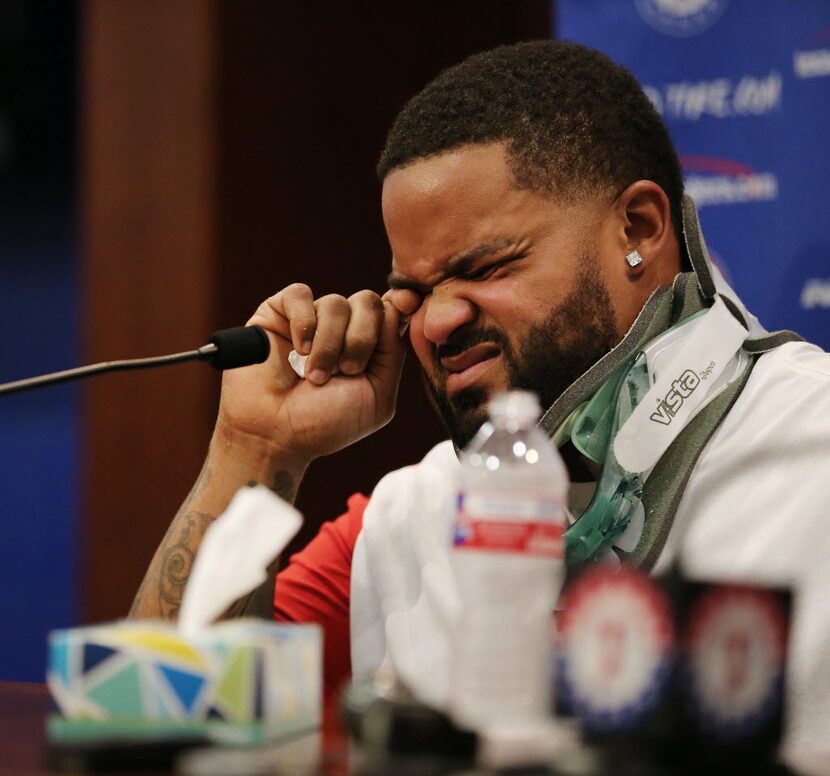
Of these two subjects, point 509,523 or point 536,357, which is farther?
point 536,357

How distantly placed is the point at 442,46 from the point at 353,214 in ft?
1.65

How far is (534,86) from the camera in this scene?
5.62 ft

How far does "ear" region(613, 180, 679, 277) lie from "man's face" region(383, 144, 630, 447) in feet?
0.11

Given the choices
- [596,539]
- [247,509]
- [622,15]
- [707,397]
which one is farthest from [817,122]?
[247,509]

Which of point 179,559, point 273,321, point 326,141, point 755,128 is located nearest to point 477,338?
point 273,321

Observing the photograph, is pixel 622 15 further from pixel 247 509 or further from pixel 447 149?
pixel 247 509

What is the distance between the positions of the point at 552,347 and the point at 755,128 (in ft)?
2.22

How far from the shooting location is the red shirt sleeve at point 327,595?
1.91 metres

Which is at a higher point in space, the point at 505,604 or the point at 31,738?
the point at 505,604

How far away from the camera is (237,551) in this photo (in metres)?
0.92

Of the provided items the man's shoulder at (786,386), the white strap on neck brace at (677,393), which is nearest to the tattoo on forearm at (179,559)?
the white strap on neck brace at (677,393)

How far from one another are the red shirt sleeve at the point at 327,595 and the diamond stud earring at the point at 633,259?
1.95ft

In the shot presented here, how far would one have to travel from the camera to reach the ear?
5.55 ft

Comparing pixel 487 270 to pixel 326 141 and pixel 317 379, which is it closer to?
pixel 317 379
